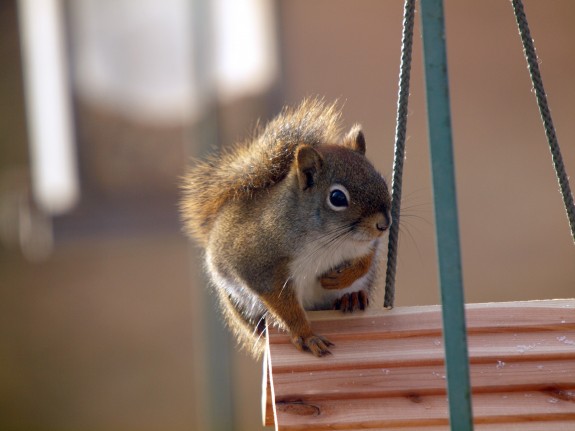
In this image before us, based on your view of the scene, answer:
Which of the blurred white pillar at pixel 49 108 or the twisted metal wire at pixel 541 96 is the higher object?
the blurred white pillar at pixel 49 108

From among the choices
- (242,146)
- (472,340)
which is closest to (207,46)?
(242,146)

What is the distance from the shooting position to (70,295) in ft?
15.8

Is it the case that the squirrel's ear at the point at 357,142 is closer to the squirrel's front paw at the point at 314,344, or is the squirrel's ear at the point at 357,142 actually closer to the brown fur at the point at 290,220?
the brown fur at the point at 290,220

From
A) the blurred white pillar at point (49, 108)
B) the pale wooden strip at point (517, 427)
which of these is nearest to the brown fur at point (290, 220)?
the pale wooden strip at point (517, 427)

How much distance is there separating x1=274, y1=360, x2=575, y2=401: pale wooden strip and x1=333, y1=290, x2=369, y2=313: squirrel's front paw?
0.23 meters

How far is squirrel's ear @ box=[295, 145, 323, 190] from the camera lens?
1743 mm

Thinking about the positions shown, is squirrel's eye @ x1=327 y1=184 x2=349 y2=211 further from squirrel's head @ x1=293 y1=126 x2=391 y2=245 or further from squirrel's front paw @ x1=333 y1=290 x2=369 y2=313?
squirrel's front paw @ x1=333 y1=290 x2=369 y2=313

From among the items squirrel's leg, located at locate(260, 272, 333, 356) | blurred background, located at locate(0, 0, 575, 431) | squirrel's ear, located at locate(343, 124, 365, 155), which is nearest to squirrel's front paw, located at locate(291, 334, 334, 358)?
squirrel's leg, located at locate(260, 272, 333, 356)

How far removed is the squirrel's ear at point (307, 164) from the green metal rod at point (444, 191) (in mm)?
717

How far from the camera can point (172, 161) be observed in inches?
185

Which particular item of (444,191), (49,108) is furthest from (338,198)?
(49,108)

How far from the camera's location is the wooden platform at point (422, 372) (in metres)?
1.37

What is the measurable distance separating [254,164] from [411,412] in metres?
0.67

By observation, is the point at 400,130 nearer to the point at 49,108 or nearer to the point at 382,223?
the point at 382,223
